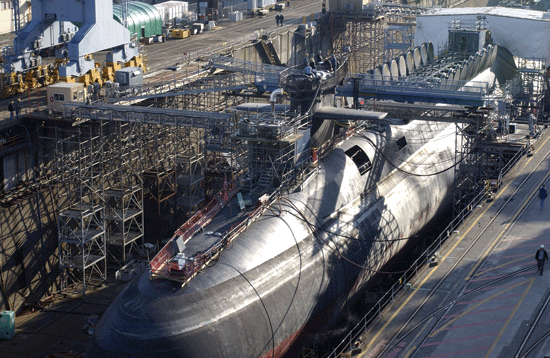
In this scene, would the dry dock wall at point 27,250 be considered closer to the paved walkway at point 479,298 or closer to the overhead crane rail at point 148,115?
the overhead crane rail at point 148,115

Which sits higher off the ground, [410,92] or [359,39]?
[359,39]

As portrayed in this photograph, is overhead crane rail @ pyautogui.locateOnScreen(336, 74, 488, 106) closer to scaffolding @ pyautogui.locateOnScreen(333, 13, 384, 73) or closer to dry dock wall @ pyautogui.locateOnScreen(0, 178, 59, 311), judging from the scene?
dry dock wall @ pyautogui.locateOnScreen(0, 178, 59, 311)

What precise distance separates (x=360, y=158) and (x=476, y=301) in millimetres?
12867

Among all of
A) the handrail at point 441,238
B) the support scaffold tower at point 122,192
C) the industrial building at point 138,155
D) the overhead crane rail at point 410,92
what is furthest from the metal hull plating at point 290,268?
the support scaffold tower at point 122,192

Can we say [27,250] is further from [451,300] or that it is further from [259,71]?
[451,300]

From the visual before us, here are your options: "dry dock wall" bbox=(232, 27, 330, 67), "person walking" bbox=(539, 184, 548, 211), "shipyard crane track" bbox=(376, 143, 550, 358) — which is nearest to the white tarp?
"dry dock wall" bbox=(232, 27, 330, 67)

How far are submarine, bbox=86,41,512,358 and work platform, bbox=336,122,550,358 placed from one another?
319 centimetres

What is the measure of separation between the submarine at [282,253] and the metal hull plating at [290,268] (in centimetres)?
5

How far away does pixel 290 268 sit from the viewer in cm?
3603

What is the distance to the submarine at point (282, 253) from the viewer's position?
31266 millimetres

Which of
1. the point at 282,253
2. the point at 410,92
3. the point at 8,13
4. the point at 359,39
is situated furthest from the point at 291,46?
the point at 282,253

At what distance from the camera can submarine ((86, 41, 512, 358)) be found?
31266 mm

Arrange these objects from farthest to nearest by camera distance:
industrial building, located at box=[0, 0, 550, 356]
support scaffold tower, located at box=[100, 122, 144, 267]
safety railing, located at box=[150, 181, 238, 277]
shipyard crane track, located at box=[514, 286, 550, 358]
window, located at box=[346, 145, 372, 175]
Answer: support scaffold tower, located at box=[100, 122, 144, 267] < window, located at box=[346, 145, 372, 175] < industrial building, located at box=[0, 0, 550, 356] < safety railing, located at box=[150, 181, 238, 277] < shipyard crane track, located at box=[514, 286, 550, 358]

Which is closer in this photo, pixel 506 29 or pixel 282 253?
pixel 282 253
